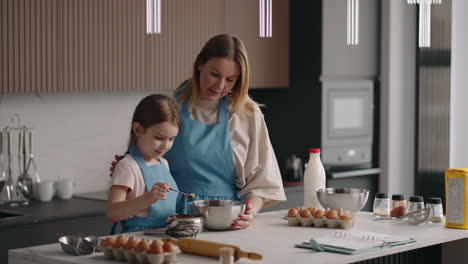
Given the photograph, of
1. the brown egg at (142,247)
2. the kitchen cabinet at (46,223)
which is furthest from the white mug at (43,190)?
the brown egg at (142,247)

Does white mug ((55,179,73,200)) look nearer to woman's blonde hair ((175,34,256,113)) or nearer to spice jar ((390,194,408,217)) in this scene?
woman's blonde hair ((175,34,256,113))

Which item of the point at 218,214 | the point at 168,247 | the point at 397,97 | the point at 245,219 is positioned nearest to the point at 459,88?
the point at 397,97

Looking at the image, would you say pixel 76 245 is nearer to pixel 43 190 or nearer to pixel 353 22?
pixel 353 22

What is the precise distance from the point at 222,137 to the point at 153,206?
490mm

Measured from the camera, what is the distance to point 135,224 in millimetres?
2939

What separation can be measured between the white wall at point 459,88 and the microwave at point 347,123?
678mm

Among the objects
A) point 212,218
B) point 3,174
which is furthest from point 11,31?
point 212,218

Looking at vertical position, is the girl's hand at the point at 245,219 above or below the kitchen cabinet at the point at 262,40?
below

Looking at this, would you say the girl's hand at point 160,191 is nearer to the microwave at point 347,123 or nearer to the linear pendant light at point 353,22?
the linear pendant light at point 353,22

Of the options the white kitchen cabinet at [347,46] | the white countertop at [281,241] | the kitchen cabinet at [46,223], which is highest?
the white kitchen cabinet at [347,46]

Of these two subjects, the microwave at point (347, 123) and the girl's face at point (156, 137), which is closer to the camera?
the girl's face at point (156, 137)

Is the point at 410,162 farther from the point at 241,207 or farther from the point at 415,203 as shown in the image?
the point at 241,207

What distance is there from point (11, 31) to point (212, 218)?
1.75 meters

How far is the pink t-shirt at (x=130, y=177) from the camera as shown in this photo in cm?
293
